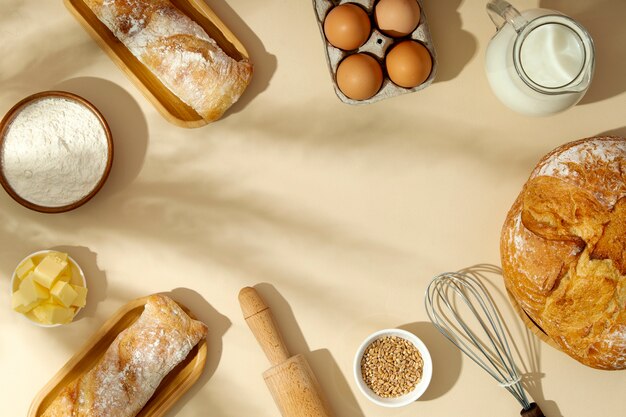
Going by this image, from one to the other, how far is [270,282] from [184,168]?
1.01 ft

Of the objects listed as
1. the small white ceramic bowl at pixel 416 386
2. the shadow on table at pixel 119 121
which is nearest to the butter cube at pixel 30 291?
the shadow on table at pixel 119 121

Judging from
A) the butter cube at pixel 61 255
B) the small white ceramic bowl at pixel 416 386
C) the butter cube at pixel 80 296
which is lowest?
the small white ceramic bowl at pixel 416 386

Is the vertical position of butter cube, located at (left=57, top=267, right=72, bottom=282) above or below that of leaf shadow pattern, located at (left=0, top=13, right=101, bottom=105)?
below

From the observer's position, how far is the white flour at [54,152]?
1.37 meters

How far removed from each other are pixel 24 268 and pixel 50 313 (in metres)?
0.11

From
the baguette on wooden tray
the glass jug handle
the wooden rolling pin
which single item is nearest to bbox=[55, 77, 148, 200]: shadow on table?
the baguette on wooden tray

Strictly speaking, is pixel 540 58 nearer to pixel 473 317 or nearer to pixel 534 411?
pixel 473 317

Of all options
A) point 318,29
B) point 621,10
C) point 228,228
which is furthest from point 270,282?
point 621,10

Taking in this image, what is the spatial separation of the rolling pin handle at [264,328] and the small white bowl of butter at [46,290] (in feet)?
1.13

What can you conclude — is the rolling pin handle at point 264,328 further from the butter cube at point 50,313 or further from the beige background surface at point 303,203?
the butter cube at point 50,313

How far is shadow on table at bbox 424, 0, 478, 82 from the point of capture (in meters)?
1.45

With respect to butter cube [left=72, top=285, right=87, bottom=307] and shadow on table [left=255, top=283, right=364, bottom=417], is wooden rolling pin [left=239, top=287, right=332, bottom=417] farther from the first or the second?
butter cube [left=72, top=285, right=87, bottom=307]

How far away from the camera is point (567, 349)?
129cm

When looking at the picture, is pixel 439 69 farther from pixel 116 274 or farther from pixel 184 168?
pixel 116 274
